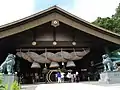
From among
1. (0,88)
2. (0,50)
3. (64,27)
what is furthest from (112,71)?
(0,88)

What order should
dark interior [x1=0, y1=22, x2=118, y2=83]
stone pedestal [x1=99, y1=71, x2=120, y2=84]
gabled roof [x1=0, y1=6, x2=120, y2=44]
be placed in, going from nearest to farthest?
stone pedestal [x1=99, y1=71, x2=120, y2=84] → gabled roof [x1=0, y1=6, x2=120, y2=44] → dark interior [x1=0, y1=22, x2=118, y2=83]

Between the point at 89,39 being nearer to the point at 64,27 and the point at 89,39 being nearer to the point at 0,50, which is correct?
the point at 64,27

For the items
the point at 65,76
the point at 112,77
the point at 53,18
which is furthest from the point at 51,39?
the point at 112,77

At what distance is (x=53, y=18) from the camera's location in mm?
15281

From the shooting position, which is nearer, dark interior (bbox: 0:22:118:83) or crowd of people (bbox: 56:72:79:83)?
dark interior (bbox: 0:22:118:83)

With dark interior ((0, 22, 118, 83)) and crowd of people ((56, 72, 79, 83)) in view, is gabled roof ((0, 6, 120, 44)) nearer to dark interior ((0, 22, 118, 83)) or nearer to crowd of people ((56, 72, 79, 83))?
dark interior ((0, 22, 118, 83))

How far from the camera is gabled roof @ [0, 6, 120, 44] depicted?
1495cm

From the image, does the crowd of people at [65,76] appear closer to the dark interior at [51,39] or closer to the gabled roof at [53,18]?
the dark interior at [51,39]

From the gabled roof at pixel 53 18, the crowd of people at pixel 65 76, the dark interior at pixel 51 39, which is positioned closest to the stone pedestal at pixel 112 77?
the gabled roof at pixel 53 18

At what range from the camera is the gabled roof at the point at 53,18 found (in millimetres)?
14945

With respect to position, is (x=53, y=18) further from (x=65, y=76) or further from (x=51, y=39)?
(x=65, y=76)

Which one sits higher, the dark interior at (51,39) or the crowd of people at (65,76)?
the dark interior at (51,39)

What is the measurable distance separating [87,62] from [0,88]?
666 inches

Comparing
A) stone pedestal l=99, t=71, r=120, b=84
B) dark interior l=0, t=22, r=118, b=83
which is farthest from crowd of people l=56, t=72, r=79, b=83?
stone pedestal l=99, t=71, r=120, b=84
